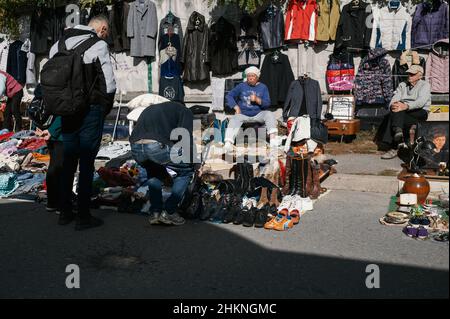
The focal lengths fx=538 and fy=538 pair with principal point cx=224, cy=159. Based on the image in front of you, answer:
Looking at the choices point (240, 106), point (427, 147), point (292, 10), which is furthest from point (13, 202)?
point (292, 10)

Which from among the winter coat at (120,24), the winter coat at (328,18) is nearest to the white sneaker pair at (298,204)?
the winter coat at (328,18)

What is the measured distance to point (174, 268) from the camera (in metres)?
4.34

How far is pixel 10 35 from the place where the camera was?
14977mm

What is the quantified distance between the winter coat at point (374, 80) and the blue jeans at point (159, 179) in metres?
5.71

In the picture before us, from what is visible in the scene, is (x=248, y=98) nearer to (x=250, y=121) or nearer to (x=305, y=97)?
(x=250, y=121)

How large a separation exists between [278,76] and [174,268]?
7.40 meters

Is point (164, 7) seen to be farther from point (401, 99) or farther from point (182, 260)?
point (182, 260)

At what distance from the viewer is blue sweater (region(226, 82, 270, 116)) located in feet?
29.8

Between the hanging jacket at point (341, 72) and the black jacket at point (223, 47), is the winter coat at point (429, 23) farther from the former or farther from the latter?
the black jacket at point (223, 47)

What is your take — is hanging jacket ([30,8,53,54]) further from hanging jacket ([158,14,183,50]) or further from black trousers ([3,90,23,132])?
hanging jacket ([158,14,183,50])

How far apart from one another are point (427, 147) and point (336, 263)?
256 cm

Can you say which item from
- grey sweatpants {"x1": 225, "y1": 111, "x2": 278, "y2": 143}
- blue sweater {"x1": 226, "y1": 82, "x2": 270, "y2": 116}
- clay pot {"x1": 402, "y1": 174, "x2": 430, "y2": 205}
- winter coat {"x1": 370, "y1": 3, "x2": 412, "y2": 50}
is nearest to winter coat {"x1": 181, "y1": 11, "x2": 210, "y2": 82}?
blue sweater {"x1": 226, "y1": 82, "x2": 270, "y2": 116}

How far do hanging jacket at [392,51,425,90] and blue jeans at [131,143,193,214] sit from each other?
5.50 m

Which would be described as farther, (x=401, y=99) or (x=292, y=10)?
(x=292, y=10)
